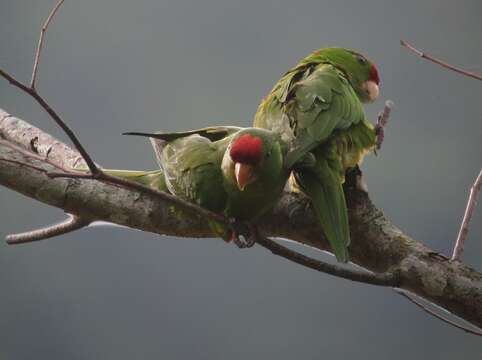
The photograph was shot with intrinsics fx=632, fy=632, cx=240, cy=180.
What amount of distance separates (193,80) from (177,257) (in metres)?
3.37

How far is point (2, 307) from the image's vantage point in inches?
448

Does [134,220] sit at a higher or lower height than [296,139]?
lower

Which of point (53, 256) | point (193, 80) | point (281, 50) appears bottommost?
point (53, 256)

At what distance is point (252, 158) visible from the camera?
1834mm

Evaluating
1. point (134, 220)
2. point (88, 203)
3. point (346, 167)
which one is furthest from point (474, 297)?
point (88, 203)

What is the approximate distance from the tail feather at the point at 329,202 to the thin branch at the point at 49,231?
73 cm

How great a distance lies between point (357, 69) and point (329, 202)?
108 centimetres

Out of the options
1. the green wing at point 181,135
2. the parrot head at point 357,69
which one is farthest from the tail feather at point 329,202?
the parrot head at point 357,69

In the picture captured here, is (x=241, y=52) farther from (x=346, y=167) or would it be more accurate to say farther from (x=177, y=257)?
(x=346, y=167)

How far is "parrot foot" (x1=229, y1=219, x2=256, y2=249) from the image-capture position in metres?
1.88

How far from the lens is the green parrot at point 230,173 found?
186 cm

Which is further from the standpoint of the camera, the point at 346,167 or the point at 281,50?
the point at 281,50

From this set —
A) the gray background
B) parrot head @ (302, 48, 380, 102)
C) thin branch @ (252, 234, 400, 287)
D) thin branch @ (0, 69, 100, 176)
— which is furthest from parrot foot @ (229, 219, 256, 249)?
the gray background

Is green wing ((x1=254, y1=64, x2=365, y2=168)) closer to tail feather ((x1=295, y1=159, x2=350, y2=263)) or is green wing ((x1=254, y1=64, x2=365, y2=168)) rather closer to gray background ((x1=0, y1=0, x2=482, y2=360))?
tail feather ((x1=295, y1=159, x2=350, y2=263))
